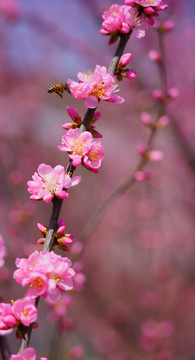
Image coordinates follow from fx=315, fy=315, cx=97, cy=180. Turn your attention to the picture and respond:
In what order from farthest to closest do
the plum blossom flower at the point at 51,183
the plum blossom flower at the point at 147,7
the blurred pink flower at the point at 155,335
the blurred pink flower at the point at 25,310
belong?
the blurred pink flower at the point at 155,335, the plum blossom flower at the point at 147,7, the plum blossom flower at the point at 51,183, the blurred pink flower at the point at 25,310

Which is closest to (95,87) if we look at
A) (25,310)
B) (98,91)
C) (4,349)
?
(98,91)

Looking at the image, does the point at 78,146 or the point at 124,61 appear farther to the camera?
the point at 124,61

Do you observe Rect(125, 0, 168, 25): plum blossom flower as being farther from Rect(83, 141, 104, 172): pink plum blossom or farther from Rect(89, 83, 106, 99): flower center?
Rect(83, 141, 104, 172): pink plum blossom

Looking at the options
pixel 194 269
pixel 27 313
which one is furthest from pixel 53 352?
pixel 194 269

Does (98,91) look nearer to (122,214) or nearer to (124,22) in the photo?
(124,22)

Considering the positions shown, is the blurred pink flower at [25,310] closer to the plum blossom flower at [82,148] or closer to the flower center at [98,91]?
the plum blossom flower at [82,148]

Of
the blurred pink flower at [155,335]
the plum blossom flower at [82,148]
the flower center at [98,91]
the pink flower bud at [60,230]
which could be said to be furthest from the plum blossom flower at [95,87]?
the blurred pink flower at [155,335]
